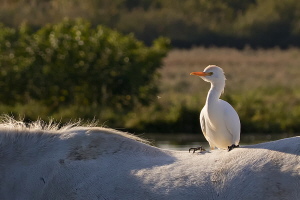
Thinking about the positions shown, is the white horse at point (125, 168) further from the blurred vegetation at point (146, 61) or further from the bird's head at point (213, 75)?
the blurred vegetation at point (146, 61)

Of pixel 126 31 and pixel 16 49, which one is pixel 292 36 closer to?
pixel 126 31

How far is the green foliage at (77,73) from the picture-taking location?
35656 mm

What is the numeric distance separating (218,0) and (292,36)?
19.1 feet

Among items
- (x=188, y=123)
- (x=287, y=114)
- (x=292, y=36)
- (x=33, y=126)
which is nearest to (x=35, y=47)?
(x=188, y=123)

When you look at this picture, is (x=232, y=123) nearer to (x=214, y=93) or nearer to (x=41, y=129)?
(x=214, y=93)

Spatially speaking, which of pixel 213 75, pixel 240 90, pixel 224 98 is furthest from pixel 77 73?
pixel 213 75

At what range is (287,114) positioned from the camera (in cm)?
3488

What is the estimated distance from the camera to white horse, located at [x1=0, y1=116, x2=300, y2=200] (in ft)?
18.8

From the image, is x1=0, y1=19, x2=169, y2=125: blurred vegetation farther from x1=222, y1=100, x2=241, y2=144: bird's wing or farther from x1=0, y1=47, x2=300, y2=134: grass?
x1=222, y1=100, x2=241, y2=144: bird's wing

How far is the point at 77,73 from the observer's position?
36.1m

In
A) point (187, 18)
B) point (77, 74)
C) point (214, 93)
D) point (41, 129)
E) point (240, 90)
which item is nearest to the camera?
point (41, 129)

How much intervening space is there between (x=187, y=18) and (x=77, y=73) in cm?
1275

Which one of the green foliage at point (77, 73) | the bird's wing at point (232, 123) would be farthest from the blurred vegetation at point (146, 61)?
the bird's wing at point (232, 123)

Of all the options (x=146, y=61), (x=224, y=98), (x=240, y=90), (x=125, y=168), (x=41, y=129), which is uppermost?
(x=41, y=129)
